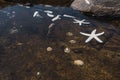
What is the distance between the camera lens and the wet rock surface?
6.12 m

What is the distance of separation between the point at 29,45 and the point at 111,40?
2547 millimetres

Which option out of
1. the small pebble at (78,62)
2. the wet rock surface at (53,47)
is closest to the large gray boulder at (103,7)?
the wet rock surface at (53,47)

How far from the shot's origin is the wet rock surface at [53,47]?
612cm

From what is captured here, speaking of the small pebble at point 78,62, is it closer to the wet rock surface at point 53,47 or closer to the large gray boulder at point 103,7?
the wet rock surface at point 53,47

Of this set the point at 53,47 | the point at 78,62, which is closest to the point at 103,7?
the point at 53,47

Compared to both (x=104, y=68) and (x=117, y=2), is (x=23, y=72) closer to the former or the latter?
(x=104, y=68)

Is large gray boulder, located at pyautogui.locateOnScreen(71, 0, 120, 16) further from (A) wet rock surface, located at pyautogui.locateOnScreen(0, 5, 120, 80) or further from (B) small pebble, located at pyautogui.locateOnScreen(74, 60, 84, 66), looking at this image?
(B) small pebble, located at pyautogui.locateOnScreen(74, 60, 84, 66)

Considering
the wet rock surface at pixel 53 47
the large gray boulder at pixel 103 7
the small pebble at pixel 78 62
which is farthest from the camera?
the large gray boulder at pixel 103 7

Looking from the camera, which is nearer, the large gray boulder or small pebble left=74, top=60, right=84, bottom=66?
small pebble left=74, top=60, right=84, bottom=66

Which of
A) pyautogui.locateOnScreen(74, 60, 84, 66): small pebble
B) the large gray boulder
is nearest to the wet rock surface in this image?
pyautogui.locateOnScreen(74, 60, 84, 66): small pebble

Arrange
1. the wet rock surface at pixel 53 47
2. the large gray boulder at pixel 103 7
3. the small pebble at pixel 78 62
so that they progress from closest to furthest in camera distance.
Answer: the wet rock surface at pixel 53 47 → the small pebble at pixel 78 62 → the large gray boulder at pixel 103 7

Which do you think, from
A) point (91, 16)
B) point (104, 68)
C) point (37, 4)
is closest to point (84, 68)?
point (104, 68)

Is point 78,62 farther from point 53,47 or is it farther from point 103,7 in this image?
point 103,7

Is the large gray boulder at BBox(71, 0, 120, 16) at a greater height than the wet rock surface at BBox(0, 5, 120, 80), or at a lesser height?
greater
